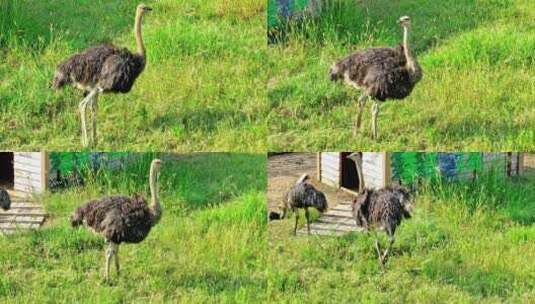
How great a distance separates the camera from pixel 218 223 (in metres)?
6.38

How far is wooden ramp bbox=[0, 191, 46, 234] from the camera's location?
6.39 m

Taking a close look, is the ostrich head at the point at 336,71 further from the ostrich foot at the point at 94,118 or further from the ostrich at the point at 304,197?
the ostrich foot at the point at 94,118

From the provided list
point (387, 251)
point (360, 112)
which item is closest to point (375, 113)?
point (360, 112)

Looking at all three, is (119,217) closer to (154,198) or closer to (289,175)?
(154,198)

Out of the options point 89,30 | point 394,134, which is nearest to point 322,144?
point 394,134

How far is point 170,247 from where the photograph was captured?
6.31 m

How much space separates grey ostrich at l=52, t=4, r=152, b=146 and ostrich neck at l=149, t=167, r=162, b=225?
368 mm

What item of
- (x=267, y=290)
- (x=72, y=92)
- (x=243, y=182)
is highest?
(x=72, y=92)

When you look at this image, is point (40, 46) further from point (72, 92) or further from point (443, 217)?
point (443, 217)

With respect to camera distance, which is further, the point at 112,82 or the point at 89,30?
the point at 89,30

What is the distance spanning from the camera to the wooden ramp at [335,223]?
6.31 metres

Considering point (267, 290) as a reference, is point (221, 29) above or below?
above

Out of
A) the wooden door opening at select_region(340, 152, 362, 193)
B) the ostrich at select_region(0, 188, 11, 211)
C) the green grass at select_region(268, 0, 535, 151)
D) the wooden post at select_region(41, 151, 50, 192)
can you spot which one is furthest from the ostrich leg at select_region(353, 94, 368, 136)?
the ostrich at select_region(0, 188, 11, 211)

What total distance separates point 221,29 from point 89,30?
0.60 m
